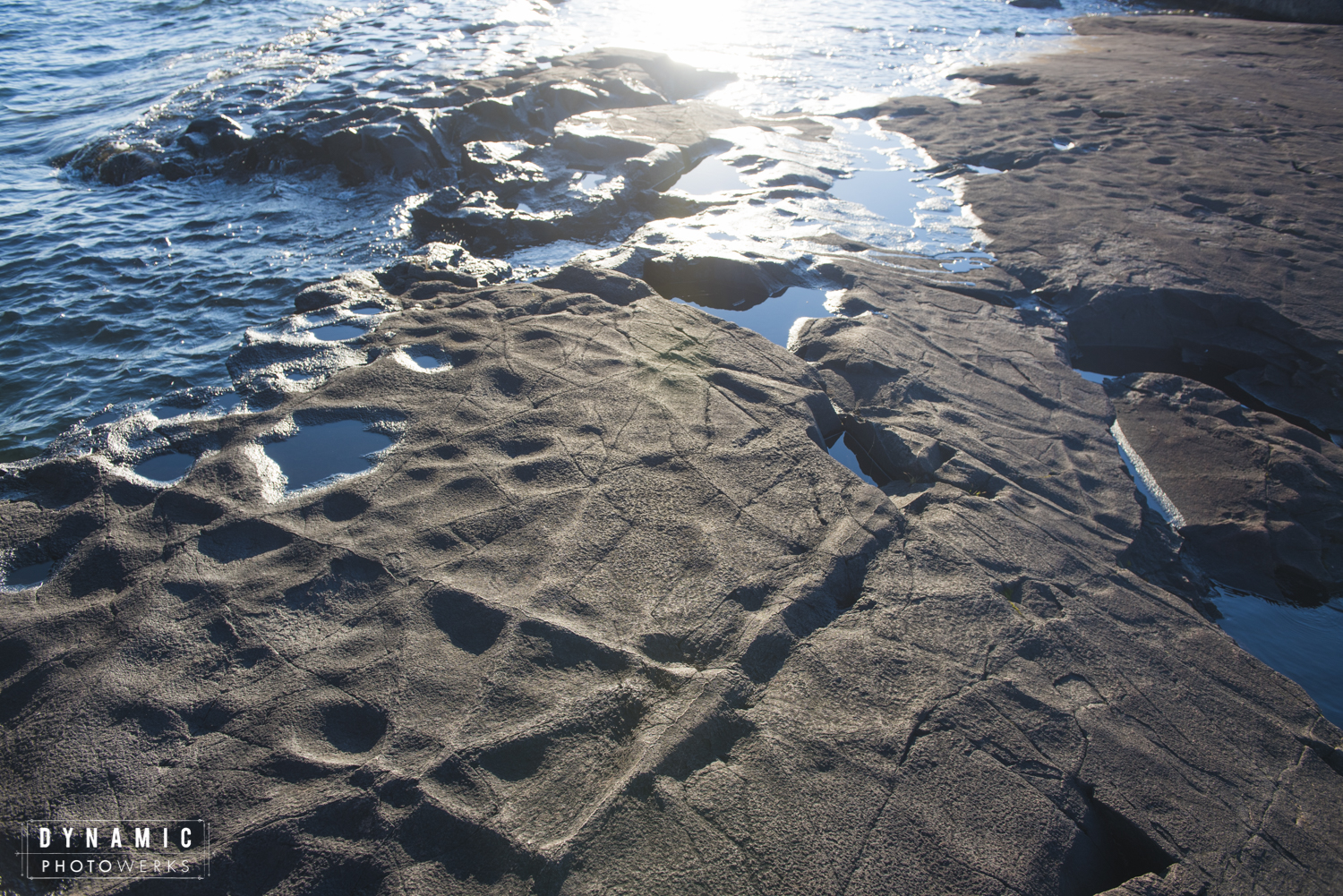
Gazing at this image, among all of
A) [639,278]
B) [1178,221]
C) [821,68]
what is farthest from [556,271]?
[821,68]

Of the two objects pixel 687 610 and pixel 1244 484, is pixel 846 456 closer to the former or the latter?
pixel 687 610

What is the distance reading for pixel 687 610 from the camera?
216 centimetres

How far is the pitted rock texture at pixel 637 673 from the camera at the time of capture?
5.47 ft

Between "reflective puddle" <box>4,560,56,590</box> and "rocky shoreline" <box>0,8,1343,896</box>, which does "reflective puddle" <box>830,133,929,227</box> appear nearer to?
"rocky shoreline" <box>0,8,1343,896</box>

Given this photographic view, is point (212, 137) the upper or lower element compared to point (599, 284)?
upper

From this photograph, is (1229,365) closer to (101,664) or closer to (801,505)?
(801,505)

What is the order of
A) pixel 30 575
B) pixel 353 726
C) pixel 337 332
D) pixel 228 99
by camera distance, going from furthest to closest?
1. pixel 228 99
2. pixel 337 332
3. pixel 30 575
4. pixel 353 726

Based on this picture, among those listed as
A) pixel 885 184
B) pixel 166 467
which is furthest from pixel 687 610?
pixel 885 184

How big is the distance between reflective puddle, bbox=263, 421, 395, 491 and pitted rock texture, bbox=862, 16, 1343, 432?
4231 millimetres

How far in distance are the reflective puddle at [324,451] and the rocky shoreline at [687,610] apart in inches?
1.8

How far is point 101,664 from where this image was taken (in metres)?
2.01

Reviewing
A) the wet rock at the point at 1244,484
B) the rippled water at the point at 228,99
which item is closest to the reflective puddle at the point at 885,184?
the rippled water at the point at 228,99

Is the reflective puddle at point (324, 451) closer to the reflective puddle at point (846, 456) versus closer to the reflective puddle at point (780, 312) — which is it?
the reflective puddle at point (780, 312)

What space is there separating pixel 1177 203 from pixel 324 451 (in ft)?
21.0
